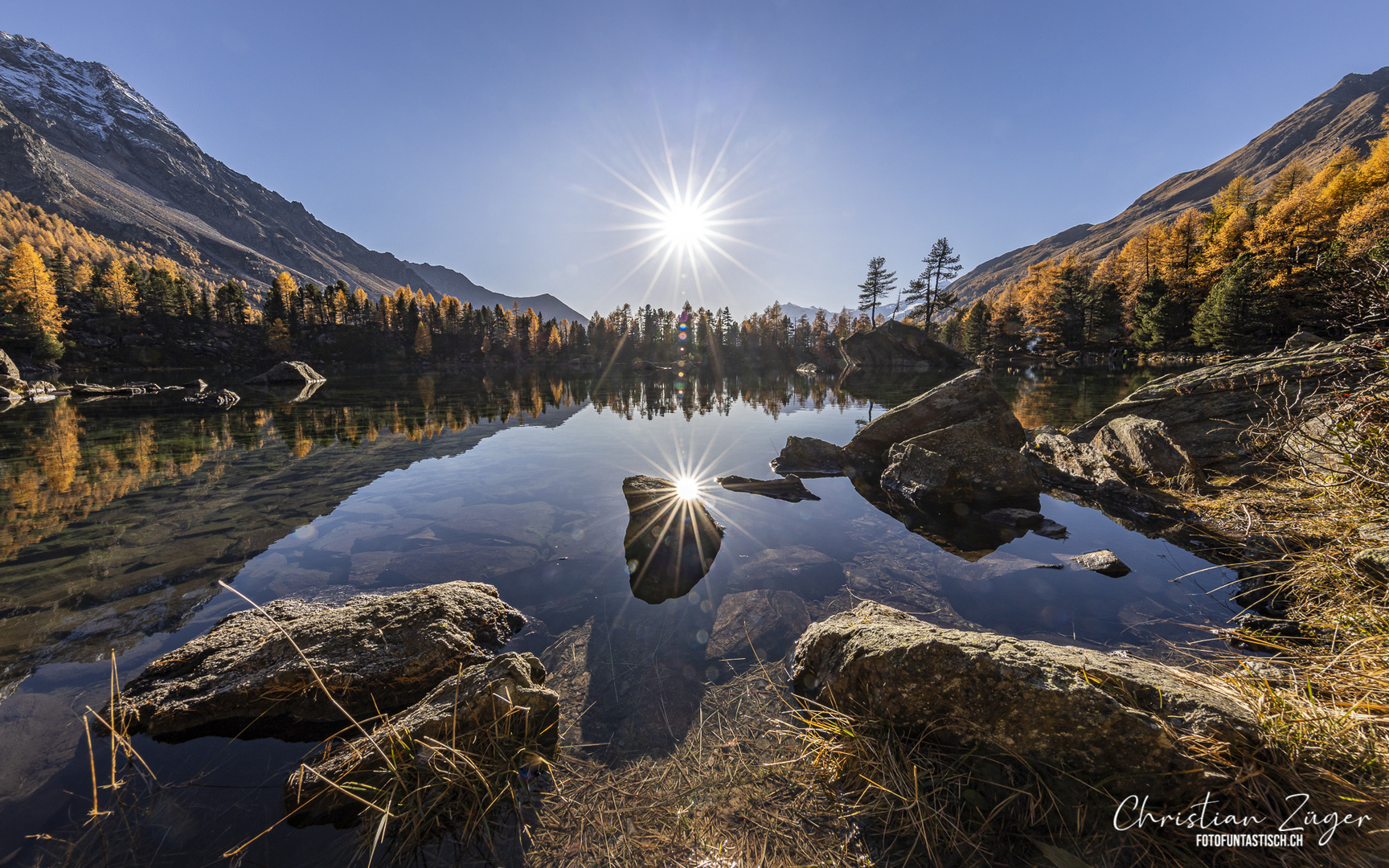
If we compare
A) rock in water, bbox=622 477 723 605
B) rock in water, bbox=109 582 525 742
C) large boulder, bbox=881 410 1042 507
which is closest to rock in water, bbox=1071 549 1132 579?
large boulder, bbox=881 410 1042 507

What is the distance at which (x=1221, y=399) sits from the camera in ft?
41.8

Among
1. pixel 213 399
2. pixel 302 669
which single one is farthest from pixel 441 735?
pixel 213 399

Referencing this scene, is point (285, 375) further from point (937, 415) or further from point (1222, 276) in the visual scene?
point (1222, 276)

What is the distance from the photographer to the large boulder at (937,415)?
Result: 14891 mm

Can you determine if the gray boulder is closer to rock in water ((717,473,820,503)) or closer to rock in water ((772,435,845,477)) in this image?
rock in water ((772,435,845,477))

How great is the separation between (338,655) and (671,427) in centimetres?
1981

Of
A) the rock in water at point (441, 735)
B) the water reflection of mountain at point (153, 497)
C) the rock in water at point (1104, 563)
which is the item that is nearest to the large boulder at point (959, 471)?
the rock in water at point (1104, 563)

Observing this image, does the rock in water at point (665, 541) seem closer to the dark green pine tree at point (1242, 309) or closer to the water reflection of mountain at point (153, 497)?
the water reflection of mountain at point (153, 497)

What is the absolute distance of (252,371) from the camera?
78.6 m

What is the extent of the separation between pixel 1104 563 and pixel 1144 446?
665 centimetres

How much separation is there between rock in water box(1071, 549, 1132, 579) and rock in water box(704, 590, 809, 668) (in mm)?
5162

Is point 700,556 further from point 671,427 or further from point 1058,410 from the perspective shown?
point 1058,410

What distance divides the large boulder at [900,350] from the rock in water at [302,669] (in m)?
72.9

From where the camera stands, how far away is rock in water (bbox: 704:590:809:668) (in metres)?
5.77
